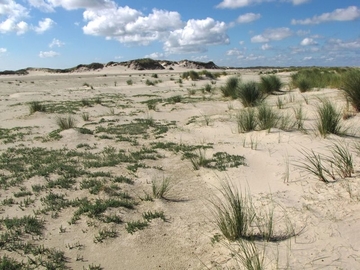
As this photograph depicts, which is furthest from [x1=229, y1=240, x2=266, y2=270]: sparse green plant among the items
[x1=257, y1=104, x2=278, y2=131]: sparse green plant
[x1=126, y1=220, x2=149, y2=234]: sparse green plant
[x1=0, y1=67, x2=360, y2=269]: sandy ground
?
[x1=257, y1=104, x2=278, y2=131]: sparse green plant

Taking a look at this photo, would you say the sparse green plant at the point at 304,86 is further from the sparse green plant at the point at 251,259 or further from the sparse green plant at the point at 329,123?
the sparse green plant at the point at 251,259

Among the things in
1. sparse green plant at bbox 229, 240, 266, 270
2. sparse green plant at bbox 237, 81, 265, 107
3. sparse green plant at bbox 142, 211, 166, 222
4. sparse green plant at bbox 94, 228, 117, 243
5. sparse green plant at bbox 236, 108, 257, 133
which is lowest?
sparse green plant at bbox 94, 228, 117, 243

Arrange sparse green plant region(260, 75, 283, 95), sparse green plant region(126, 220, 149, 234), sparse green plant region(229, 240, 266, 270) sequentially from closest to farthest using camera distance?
sparse green plant region(229, 240, 266, 270) < sparse green plant region(126, 220, 149, 234) < sparse green plant region(260, 75, 283, 95)

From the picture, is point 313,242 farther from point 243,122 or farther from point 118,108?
point 118,108

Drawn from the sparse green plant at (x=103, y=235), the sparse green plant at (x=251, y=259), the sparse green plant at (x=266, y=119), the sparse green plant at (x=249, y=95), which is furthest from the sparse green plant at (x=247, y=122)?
the sparse green plant at (x=251, y=259)

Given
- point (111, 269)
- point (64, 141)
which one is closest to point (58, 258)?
point (111, 269)

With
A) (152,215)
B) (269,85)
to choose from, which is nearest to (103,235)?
(152,215)

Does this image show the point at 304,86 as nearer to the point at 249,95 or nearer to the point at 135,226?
the point at 249,95

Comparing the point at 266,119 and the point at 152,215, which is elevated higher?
the point at 266,119

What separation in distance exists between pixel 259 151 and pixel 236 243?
371 centimetres

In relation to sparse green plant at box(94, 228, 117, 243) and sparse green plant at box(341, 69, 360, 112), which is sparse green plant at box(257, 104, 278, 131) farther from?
sparse green plant at box(94, 228, 117, 243)

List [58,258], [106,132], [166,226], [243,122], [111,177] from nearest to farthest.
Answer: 1. [58,258]
2. [166,226]
3. [111,177]
4. [243,122]
5. [106,132]

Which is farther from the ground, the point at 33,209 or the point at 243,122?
the point at 243,122

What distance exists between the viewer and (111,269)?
340 centimetres
